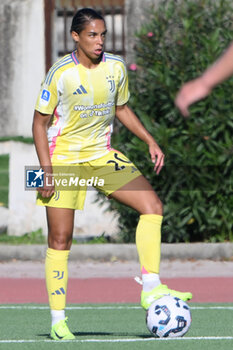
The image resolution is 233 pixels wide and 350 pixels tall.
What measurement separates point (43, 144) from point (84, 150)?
0.93ft

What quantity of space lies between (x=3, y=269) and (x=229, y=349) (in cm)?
622

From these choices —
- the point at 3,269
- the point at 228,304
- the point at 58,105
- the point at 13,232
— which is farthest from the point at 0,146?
the point at 58,105

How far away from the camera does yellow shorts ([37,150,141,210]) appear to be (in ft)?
23.6

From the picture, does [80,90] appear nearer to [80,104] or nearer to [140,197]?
[80,104]

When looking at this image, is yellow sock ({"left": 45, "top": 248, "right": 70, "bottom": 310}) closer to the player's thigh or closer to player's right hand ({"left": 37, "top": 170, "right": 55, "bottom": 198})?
player's right hand ({"left": 37, "top": 170, "right": 55, "bottom": 198})

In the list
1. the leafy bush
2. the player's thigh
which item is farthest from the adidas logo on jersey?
the leafy bush

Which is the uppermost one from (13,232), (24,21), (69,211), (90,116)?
(90,116)

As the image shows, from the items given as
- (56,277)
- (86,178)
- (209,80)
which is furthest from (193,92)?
(56,277)

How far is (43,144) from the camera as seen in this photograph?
23.6 ft

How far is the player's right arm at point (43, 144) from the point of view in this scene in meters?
7.16

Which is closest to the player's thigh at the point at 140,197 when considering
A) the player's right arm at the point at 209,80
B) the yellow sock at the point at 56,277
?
the yellow sock at the point at 56,277

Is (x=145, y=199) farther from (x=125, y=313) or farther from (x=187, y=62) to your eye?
(x=187, y=62)

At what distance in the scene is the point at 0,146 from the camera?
1534 centimetres

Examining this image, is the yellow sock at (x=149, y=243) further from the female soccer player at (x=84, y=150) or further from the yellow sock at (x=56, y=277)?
the yellow sock at (x=56, y=277)
